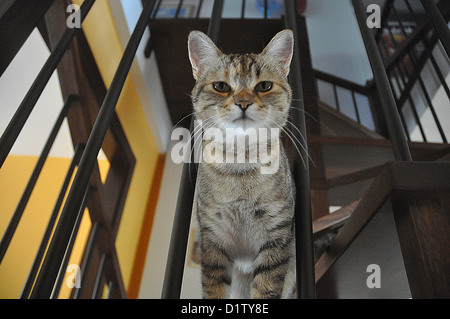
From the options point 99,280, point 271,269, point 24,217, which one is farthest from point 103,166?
point 271,269

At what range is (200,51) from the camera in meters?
0.85

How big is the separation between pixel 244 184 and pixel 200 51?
1.23 feet

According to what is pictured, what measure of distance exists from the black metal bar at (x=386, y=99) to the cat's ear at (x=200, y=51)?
1.03ft

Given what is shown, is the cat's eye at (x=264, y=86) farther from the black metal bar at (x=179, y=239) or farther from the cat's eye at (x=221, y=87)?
the black metal bar at (x=179, y=239)

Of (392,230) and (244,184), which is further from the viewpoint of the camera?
(244,184)

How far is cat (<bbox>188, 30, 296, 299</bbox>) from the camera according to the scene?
78 centimetres

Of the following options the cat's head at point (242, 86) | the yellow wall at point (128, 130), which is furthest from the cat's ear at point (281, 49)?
the yellow wall at point (128, 130)

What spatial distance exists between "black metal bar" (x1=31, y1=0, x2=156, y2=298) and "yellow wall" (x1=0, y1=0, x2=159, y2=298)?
1.87 metres

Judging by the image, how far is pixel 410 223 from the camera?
418mm

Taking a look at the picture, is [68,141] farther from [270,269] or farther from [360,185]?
[270,269]

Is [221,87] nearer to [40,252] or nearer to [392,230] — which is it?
[392,230]
